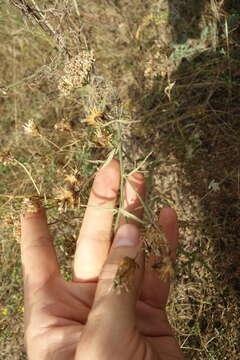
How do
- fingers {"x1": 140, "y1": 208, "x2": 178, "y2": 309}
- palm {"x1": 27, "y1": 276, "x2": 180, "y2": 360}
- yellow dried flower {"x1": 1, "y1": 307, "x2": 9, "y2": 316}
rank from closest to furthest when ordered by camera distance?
palm {"x1": 27, "y1": 276, "x2": 180, "y2": 360} → fingers {"x1": 140, "y1": 208, "x2": 178, "y2": 309} → yellow dried flower {"x1": 1, "y1": 307, "x2": 9, "y2": 316}

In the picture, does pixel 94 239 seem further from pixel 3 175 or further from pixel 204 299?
pixel 3 175

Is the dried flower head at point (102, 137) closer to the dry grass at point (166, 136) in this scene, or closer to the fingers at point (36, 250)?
the dry grass at point (166, 136)

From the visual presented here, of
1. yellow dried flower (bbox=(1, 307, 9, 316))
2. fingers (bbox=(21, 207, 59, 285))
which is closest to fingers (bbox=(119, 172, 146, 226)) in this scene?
fingers (bbox=(21, 207, 59, 285))

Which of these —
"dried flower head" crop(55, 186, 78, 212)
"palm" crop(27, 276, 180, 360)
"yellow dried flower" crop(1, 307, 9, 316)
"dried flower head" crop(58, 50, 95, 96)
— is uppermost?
"dried flower head" crop(58, 50, 95, 96)

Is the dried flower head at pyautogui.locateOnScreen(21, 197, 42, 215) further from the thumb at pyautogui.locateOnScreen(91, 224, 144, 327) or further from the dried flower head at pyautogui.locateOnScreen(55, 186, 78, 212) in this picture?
the thumb at pyautogui.locateOnScreen(91, 224, 144, 327)

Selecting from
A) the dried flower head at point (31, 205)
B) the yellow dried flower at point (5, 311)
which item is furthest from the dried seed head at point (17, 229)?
the yellow dried flower at point (5, 311)

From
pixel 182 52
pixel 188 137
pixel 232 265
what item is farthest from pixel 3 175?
pixel 232 265

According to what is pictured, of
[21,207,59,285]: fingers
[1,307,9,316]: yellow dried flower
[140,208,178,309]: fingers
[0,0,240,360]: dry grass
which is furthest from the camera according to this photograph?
[1,307,9,316]: yellow dried flower
